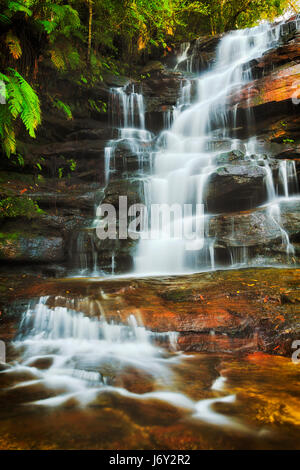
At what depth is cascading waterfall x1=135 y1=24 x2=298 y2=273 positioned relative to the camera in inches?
258

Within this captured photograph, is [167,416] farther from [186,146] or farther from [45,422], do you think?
[186,146]

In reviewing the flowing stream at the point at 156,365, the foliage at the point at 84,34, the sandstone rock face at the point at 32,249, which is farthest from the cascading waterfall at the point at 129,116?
the sandstone rock face at the point at 32,249

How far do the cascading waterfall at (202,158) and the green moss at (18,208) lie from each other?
2.99 metres

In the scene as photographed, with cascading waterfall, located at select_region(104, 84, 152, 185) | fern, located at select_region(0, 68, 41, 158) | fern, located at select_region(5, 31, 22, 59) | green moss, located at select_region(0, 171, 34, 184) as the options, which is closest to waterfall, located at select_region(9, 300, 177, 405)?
fern, located at select_region(0, 68, 41, 158)

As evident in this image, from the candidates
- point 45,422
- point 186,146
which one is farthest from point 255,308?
point 186,146

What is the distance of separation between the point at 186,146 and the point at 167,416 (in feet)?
30.6

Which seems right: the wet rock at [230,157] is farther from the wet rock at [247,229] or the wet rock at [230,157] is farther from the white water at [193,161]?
the wet rock at [247,229]

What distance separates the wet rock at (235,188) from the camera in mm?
7398

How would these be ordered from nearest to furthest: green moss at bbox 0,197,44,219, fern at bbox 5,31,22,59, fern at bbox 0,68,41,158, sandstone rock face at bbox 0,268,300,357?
sandstone rock face at bbox 0,268,300,357, fern at bbox 0,68,41,158, fern at bbox 5,31,22,59, green moss at bbox 0,197,44,219

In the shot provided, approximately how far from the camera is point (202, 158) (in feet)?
29.3

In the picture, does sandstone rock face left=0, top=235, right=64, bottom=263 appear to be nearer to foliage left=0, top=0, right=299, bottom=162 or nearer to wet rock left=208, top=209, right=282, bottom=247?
foliage left=0, top=0, right=299, bottom=162

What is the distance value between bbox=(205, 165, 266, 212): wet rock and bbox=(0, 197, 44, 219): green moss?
4701mm

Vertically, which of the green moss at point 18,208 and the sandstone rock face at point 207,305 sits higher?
the green moss at point 18,208

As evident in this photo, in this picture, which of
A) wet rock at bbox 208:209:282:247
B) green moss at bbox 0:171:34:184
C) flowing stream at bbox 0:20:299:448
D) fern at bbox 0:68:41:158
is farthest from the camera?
green moss at bbox 0:171:34:184
